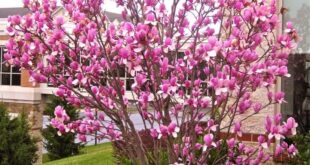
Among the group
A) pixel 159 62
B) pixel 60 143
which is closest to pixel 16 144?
pixel 60 143

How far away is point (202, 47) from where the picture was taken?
125 inches

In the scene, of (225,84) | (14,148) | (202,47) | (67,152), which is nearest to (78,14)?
(202,47)

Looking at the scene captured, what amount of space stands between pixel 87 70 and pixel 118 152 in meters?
Result: 3.52

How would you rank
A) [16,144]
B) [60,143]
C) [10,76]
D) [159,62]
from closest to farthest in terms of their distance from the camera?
[159,62]
[16,144]
[60,143]
[10,76]

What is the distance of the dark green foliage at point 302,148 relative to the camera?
198 inches

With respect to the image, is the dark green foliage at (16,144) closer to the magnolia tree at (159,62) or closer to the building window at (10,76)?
the magnolia tree at (159,62)

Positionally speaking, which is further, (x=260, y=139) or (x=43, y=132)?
(x=43, y=132)

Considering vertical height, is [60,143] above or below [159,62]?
below

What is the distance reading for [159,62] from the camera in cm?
344

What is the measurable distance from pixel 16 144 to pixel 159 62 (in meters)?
8.20

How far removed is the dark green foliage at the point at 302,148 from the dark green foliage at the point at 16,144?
6949 mm

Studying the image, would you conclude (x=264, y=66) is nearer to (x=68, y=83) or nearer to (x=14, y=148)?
(x=68, y=83)

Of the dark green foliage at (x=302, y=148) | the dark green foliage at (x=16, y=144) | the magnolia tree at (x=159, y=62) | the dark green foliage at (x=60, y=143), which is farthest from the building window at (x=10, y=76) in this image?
the magnolia tree at (x=159, y=62)

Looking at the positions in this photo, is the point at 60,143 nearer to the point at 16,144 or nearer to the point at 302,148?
the point at 16,144
